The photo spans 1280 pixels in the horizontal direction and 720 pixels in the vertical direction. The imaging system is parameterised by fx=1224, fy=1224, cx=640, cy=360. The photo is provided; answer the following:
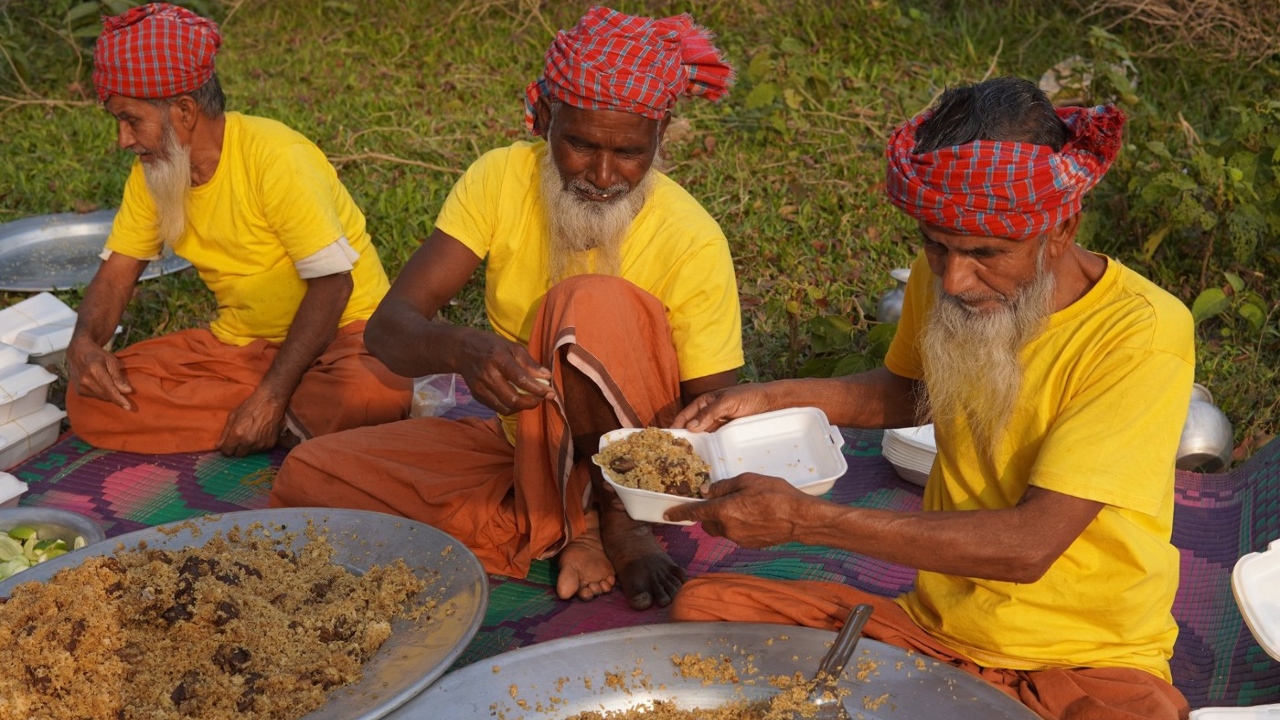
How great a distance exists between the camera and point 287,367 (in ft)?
14.6

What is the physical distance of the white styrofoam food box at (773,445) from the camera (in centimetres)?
Result: 294

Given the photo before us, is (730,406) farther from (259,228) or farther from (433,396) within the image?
(259,228)

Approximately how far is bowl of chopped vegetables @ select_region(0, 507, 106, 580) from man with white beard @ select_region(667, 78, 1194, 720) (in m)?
1.86

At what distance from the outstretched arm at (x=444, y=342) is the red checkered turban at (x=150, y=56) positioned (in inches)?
50.1

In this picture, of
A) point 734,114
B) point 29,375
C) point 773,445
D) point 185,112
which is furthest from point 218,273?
point 734,114

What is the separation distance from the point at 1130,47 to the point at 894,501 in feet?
14.8

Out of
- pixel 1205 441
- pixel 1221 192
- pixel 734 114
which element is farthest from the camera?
pixel 734 114

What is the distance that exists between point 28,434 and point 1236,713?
13.1ft

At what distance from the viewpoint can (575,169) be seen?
11.4ft

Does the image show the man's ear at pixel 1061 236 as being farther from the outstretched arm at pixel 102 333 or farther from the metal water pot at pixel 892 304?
the outstretched arm at pixel 102 333

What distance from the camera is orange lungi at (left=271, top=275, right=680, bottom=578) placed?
3.29 m

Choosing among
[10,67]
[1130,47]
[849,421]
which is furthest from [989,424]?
[10,67]

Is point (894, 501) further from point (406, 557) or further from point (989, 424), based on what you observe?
point (406, 557)

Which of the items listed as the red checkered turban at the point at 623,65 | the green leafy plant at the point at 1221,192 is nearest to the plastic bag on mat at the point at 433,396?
the red checkered turban at the point at 623,65
